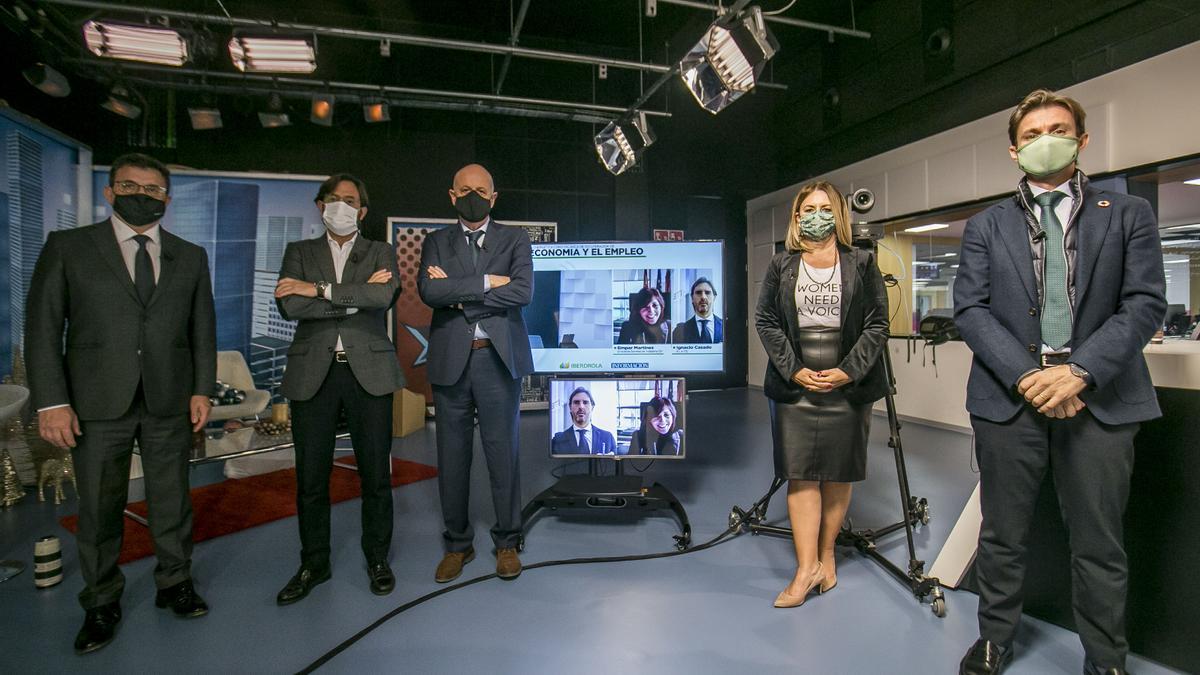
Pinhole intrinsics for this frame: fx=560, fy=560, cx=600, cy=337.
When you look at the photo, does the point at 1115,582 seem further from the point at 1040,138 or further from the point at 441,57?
the point at 441,57

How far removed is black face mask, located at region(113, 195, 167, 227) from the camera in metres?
2.10

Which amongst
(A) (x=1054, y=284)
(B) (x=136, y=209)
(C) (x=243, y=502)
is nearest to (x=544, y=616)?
(A) (x=1054, y=284)

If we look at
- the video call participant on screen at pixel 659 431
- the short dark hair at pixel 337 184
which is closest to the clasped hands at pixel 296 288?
the short dark hair at pixel 337 184

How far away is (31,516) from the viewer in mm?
3357

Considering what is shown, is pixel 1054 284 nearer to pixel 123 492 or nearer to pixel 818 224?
pixel 818 224

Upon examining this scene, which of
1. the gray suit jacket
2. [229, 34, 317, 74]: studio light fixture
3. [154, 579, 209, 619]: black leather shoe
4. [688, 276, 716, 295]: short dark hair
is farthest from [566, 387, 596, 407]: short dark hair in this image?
[229, 34, 317, 74]: studio light fixture

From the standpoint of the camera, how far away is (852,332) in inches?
89.7

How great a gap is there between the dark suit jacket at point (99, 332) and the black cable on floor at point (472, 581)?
111cm

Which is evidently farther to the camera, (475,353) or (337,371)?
(475,353)

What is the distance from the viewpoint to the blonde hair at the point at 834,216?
7.48 ft

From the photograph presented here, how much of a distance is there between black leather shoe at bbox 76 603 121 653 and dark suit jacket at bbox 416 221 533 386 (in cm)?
142

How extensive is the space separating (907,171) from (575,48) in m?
4.28

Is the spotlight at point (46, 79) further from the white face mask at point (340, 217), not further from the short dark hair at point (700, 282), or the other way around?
the short dark hair at point (700, 282)

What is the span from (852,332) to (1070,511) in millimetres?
903
